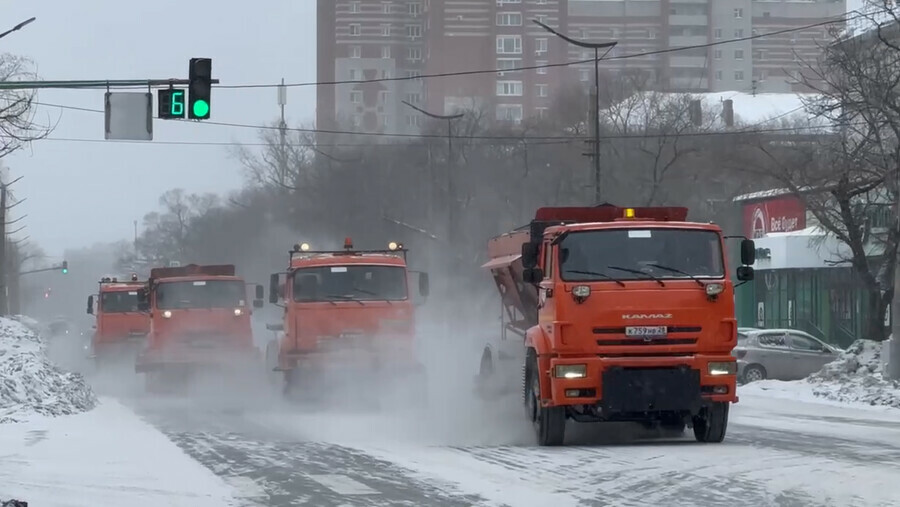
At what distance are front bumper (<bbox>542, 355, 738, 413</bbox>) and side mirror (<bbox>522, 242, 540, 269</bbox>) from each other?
1525 millimetres

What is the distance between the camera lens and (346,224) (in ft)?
227

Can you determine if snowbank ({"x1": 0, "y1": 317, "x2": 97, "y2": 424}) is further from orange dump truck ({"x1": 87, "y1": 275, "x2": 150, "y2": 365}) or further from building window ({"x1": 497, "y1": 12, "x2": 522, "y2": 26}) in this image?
building window ({"x1": 497, "y1": 12, "x2": 522, "y2": 26})

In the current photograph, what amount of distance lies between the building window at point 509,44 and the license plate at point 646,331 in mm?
103807

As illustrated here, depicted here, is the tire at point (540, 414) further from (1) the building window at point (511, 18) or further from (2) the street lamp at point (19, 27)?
(1) the building window at point (511, 18)

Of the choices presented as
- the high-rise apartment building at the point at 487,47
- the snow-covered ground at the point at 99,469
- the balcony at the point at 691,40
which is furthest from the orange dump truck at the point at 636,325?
the balcony at the point at 691,40

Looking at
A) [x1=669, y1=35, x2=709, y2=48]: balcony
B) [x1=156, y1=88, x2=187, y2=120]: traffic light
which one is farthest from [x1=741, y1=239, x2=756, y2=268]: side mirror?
[x1=669, y1=35, x2=709, y2=48]: balcony

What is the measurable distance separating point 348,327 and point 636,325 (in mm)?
10004

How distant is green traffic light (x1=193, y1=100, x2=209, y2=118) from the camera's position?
2398 centimetres

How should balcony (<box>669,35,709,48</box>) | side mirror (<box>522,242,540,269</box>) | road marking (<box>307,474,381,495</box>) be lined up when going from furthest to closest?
balcony (<box>669,35,709,48</box>) < side mirror (<box>522,242,540,269</box>) < road marking (<box>307,474,381,495</box>)

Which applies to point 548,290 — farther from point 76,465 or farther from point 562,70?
point 562,70

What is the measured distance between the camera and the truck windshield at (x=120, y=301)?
123 feet

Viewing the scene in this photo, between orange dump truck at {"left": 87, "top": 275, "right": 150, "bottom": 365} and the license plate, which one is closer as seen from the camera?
the license plate

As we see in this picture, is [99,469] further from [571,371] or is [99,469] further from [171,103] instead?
[171,103]

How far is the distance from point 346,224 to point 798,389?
142 ft
